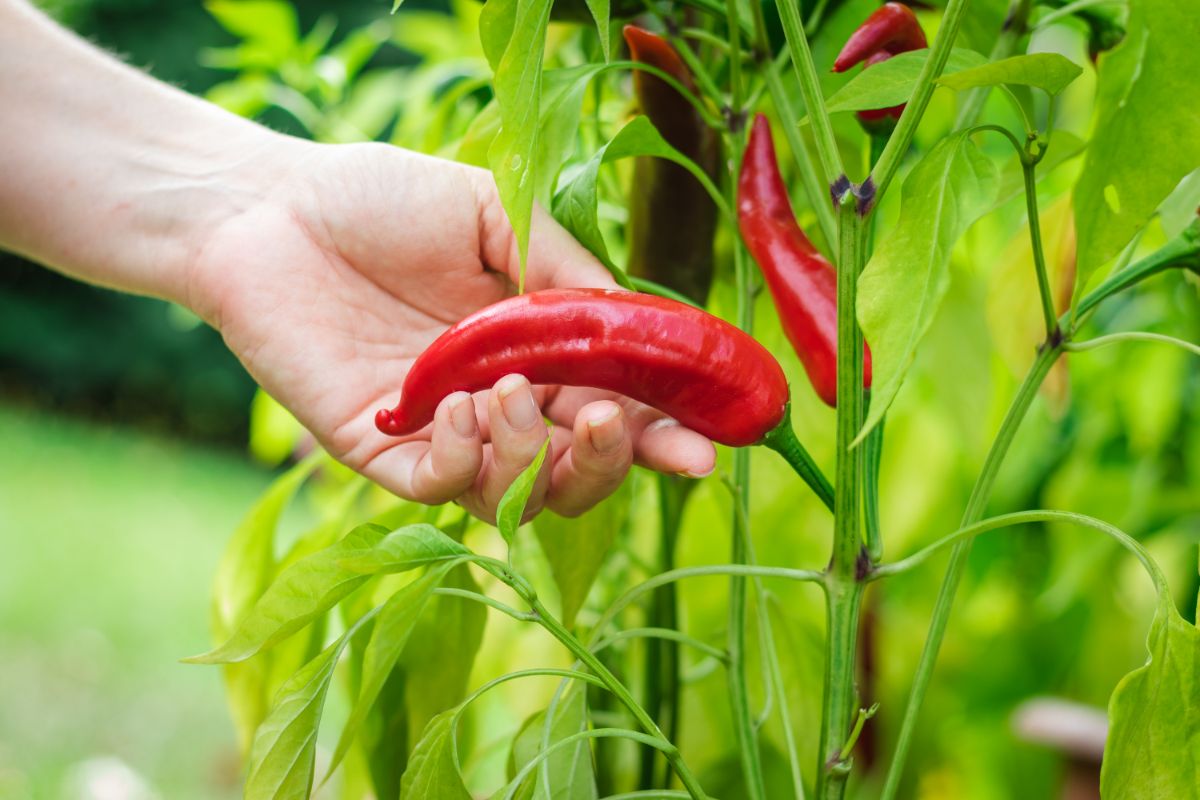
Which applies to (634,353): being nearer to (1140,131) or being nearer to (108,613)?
(1140,131)

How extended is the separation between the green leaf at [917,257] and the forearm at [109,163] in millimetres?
516

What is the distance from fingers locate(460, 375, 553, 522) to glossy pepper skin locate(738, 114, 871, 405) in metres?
0.17

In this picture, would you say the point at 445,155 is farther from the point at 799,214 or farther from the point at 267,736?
the point at 267,736

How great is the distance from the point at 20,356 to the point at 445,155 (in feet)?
17.9

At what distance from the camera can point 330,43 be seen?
5398 millimetres

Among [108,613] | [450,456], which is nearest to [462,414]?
[450,456]

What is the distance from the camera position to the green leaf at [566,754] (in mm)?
674

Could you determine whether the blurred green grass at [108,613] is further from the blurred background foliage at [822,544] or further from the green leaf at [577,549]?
the green leaf at [577,549]

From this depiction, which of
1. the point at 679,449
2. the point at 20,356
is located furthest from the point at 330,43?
A: the point at 679,449

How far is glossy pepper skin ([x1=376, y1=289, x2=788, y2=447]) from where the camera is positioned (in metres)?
0.63

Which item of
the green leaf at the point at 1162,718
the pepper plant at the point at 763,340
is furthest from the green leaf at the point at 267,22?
the green leaf at the point at 1162,718

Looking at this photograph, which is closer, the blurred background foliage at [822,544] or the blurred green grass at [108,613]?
the blurred background foliage at [822,544]

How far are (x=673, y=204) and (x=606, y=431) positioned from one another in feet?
0.81

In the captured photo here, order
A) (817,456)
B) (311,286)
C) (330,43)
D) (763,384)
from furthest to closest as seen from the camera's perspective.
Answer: (330,43) → (817,456) → (311,286) → (763,384)
